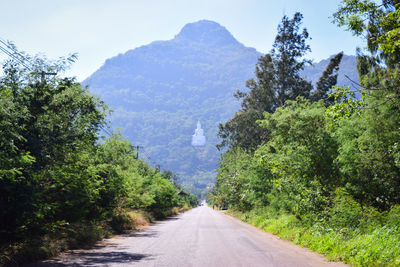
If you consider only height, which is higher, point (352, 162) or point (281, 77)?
point (281, 77)

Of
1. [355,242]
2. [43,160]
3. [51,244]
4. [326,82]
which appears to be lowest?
[51,244]

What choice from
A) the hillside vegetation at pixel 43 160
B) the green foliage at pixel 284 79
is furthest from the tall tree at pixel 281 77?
the hillside vegetation at pixel 43 160

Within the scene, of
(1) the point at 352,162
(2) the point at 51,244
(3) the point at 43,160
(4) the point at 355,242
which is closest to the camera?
(4) the point at 355,242

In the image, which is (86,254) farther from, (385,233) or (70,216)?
(385,233)

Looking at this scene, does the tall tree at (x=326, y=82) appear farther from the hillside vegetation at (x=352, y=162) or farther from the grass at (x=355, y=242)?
the grass at (x=355, y=242)

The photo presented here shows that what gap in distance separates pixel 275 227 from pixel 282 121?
5977 mm

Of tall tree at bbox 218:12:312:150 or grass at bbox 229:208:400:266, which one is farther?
tall tree at bbox 218:12:312:150

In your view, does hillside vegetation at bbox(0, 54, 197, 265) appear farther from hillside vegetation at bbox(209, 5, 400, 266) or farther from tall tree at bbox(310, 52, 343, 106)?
tall tree at bbox(310, 52, 343, 106)

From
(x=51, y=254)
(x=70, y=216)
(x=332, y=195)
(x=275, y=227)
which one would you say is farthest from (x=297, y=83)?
(x=51, y=254)

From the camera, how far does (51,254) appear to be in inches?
406

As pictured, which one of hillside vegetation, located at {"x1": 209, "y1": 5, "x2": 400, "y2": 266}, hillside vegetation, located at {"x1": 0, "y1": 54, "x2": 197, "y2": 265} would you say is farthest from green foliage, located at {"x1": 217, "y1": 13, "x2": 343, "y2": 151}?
hillside vegetation, located at {"x1": 0, "y1": 54, "x2": 197, "y2": 265}

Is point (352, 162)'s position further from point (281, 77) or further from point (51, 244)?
point (281, 77)

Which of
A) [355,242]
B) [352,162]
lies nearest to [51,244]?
[355,242]

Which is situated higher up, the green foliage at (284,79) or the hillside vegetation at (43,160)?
the green foliage at (284,79)
